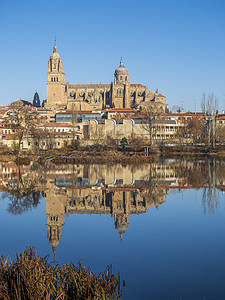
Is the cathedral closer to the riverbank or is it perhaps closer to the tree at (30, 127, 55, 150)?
the tree at (30, 127, 55, 150)

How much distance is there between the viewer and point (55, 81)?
339 feet

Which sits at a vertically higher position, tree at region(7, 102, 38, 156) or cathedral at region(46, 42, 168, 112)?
cathedral at region(46, 42, 168, 112)

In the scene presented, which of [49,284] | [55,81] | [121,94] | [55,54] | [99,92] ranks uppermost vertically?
[55,54]

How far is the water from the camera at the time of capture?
6934mm

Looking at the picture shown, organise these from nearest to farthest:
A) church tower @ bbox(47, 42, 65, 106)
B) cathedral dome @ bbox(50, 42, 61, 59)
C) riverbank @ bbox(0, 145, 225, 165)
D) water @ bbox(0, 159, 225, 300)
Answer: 1. water @ bbox(0, 159, 225, 300)
2. riverbank @ bbox(0, 145, 225, 165)
3. church tower @ bbox(47, 42, 65, 106)
4. cathedral dome @ bbox(50, 42, 61, 59)

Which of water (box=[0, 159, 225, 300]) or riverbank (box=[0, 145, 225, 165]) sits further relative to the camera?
riverbank (box=[0, 145, 225, 165])

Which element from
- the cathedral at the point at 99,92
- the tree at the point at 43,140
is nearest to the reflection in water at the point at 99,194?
the tree at the point at 43,140

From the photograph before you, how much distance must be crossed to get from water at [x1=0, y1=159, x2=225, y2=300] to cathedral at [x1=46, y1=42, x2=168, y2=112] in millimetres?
81754

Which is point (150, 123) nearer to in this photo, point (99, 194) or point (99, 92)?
point (99, 194)

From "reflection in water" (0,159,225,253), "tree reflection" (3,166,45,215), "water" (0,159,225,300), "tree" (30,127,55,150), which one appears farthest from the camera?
"tree" (30,127,55,150)

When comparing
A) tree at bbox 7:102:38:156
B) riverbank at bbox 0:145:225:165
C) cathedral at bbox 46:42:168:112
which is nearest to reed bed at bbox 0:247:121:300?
riverbank at bbox 0:145:225:165

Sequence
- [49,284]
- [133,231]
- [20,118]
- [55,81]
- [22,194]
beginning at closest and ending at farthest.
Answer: [49,284] < [133,231] < [22,194] < [20,118] < [55,81]

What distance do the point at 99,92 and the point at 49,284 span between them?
340 ft

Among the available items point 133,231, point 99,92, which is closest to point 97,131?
point 133,231
